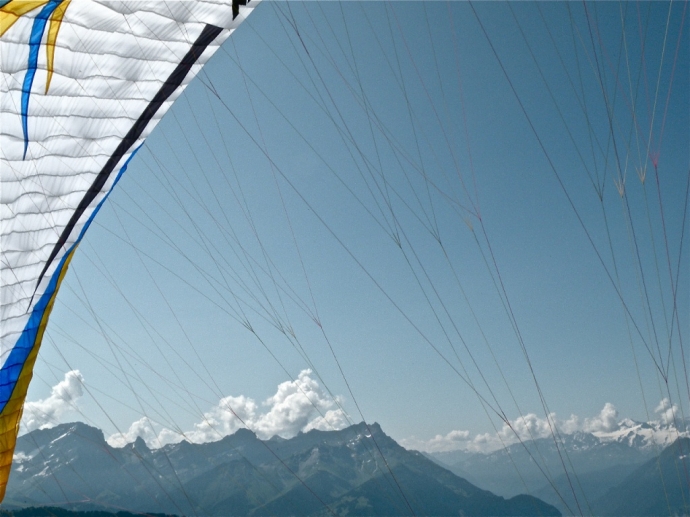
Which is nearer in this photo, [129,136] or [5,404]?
[129,136]

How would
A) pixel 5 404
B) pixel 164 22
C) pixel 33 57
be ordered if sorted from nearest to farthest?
pixel 33 57
pixel 164 22
pixel 5 404

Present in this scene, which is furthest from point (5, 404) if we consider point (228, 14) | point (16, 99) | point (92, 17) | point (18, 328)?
point (228, 14)

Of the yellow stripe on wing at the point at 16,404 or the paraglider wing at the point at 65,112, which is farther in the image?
the yellow stripe on wing at the point at 16,404

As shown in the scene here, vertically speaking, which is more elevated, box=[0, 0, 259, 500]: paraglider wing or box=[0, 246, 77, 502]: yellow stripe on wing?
box=[0, 0, 259, 500]: paraglider wing

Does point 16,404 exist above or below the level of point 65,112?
below

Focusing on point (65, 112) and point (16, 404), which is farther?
point (16, 404)

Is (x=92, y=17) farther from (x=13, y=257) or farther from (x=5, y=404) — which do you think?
(x=5, y=404)

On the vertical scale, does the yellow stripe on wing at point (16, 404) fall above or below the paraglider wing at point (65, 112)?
below

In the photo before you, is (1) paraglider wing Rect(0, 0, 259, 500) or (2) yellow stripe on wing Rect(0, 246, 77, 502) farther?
(2) yellow stripe on wing Rect(0, 246, 77, 502)
